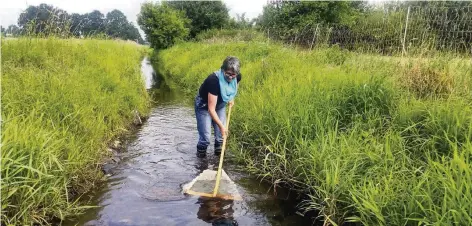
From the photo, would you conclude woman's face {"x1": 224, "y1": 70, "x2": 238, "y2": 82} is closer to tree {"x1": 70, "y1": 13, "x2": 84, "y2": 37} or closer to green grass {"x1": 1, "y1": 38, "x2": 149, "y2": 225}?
green grass {"x1": 1, "y1": 38, "x2": 149, "y2": 225}

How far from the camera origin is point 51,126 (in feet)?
13.6

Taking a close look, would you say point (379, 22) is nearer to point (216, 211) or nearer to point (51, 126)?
point (216, 211)

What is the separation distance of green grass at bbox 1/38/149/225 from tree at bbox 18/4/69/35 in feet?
0.90

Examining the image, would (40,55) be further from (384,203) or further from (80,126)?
(384,203)

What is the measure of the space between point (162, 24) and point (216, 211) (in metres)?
30.8

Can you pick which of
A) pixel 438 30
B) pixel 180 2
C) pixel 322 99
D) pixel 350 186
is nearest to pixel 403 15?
pixel 438 30

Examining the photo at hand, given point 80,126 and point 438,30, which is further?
point 438,30

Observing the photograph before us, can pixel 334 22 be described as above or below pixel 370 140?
above

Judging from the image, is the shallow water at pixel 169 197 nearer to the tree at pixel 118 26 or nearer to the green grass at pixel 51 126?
the green grass at pixel 51 126

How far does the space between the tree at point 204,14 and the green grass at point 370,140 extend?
26.7 m

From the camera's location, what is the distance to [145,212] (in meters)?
3.92

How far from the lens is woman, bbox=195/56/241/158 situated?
5.05m

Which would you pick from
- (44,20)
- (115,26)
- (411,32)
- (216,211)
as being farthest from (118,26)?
(216,211)

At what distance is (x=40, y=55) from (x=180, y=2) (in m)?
30.0
